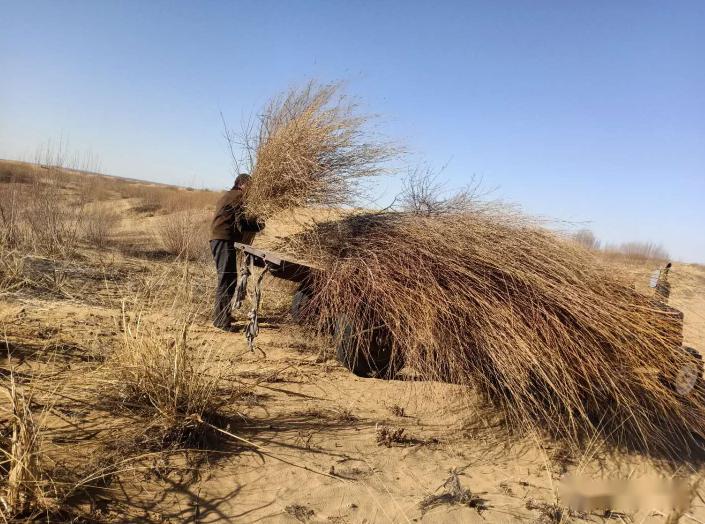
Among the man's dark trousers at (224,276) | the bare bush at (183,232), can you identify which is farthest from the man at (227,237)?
the bare bush at (183,232)

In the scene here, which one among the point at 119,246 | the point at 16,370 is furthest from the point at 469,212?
the point at 119,246

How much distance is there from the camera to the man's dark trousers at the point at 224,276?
5.19m

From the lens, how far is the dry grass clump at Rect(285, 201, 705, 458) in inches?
118

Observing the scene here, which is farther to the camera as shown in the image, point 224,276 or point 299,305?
point 224,276

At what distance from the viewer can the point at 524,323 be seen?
307 cm

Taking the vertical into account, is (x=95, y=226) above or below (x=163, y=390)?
above

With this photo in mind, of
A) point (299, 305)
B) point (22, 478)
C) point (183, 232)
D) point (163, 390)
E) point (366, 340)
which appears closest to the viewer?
point (22, 478)

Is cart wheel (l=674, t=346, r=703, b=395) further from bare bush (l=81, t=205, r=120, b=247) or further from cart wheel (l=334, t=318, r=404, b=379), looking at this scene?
bare bush (l=81, t=205, r=120, b=247)

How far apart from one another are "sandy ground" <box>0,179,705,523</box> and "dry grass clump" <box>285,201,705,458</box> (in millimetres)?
311

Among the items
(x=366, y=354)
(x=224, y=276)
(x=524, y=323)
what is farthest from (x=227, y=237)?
(x=524, y=323)

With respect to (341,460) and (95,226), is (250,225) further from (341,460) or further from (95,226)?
(95,226)

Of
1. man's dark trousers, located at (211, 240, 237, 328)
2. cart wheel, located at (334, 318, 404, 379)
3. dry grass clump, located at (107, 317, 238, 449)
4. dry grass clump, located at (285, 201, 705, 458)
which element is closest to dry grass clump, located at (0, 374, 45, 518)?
dry grass clump, located at (107, 317, 238, 449)

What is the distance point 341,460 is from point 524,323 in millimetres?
1460

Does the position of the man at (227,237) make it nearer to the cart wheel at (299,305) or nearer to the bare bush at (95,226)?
the cart wheel at (299,305)
